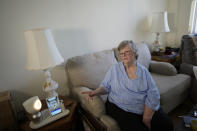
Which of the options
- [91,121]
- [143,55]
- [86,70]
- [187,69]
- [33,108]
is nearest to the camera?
[33,108]

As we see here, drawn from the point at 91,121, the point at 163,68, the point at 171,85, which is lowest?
the point at 91,121

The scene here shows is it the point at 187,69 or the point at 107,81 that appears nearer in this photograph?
the point at 107,81

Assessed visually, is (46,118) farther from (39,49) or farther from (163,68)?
(163,68)

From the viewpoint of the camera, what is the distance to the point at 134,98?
4.01 ft

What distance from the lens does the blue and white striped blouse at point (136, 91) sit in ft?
3.93

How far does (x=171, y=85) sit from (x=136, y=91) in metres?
0.75

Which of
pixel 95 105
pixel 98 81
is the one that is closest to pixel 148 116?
pixel 95 105

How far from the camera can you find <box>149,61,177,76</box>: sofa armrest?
201 centimetres

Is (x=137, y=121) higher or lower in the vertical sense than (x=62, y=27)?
lower

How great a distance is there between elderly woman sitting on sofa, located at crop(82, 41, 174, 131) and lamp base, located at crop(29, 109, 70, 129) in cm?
29

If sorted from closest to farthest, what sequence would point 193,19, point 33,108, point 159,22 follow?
point 33,108
point 159,22
point 193,19

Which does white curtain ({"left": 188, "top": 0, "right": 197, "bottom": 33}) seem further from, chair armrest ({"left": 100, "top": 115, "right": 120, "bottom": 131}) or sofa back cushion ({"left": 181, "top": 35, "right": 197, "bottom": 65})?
chair armrest ({"left": 100, "top": 115, "right": 120, "bottom": 131})

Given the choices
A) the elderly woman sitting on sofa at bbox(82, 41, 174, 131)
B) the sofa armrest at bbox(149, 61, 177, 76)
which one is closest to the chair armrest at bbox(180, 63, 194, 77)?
the sofa armrest at bbox(149, 61, 177, 76)

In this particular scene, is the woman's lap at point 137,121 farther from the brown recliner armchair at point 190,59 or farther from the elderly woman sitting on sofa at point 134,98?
the brown recliner armchair at point 190,59
